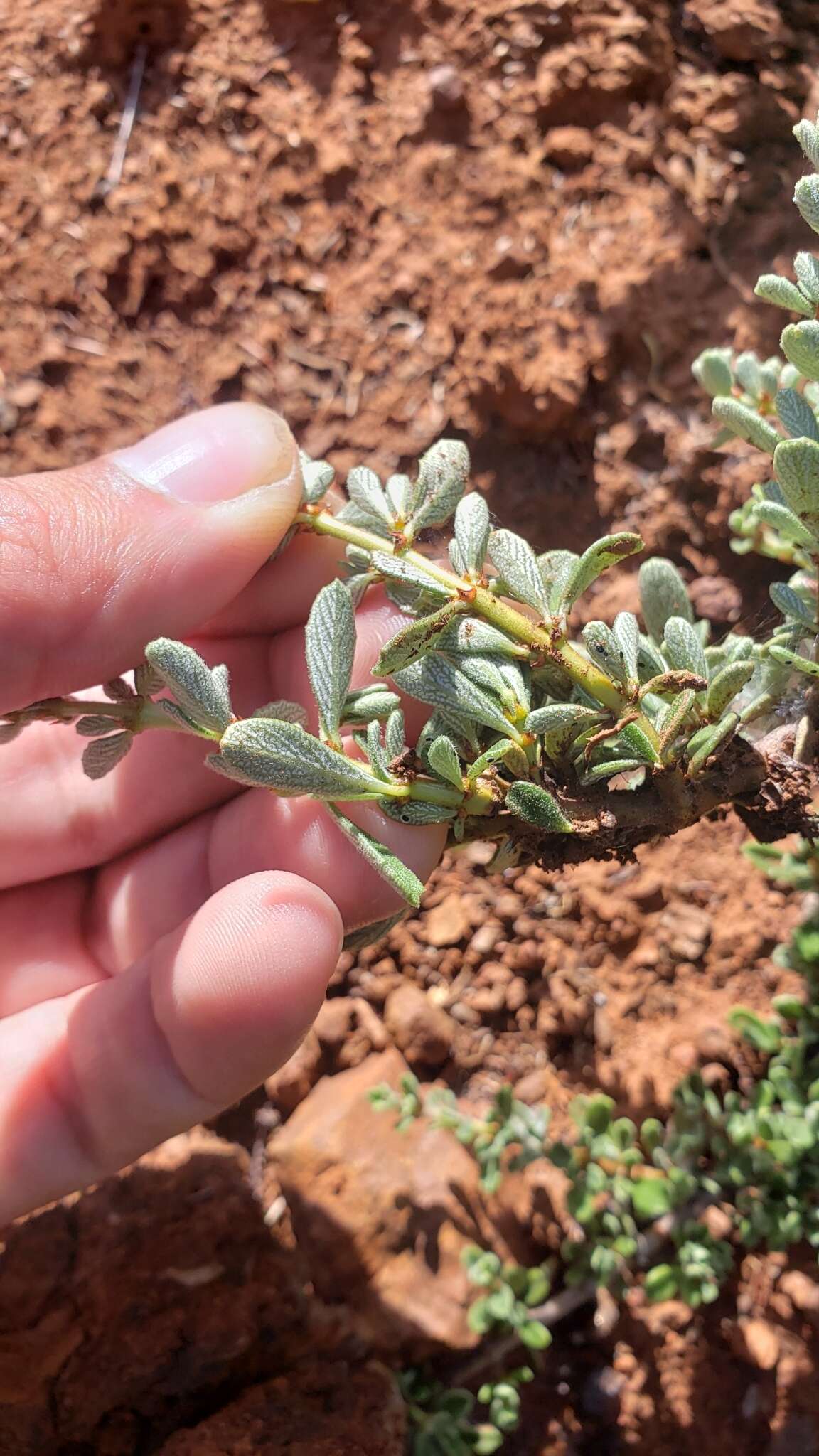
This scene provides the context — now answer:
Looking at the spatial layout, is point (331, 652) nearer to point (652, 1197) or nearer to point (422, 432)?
point (652, 1197)

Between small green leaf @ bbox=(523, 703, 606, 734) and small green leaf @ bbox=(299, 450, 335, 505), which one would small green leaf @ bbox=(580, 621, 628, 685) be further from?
small green leaf @ bbox=(299, 450, 335, 505)

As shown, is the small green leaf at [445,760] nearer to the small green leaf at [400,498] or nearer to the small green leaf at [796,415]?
the small green leaf at [400,498]

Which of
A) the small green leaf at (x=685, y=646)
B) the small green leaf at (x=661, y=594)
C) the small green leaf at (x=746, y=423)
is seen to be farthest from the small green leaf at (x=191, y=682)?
the small green leaf at (x=746, y=423)

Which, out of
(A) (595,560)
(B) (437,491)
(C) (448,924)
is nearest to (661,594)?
(A) (595,560)

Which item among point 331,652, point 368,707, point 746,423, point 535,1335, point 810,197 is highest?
point 810,197

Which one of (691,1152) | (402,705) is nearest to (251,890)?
(402,705)

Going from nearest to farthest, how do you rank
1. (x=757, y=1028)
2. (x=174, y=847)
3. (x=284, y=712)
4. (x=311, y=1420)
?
(x=284, y=712) → (x=311, y=1420) → (x=174, y=847) → (x=757, y=1028)

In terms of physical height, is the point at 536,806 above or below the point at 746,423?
below

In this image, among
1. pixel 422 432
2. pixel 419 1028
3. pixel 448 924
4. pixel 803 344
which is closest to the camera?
pixel 803 344

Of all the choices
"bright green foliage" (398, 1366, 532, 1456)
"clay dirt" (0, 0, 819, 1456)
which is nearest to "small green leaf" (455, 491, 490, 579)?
"clay dirt" (0, 0, 819, 1456)
